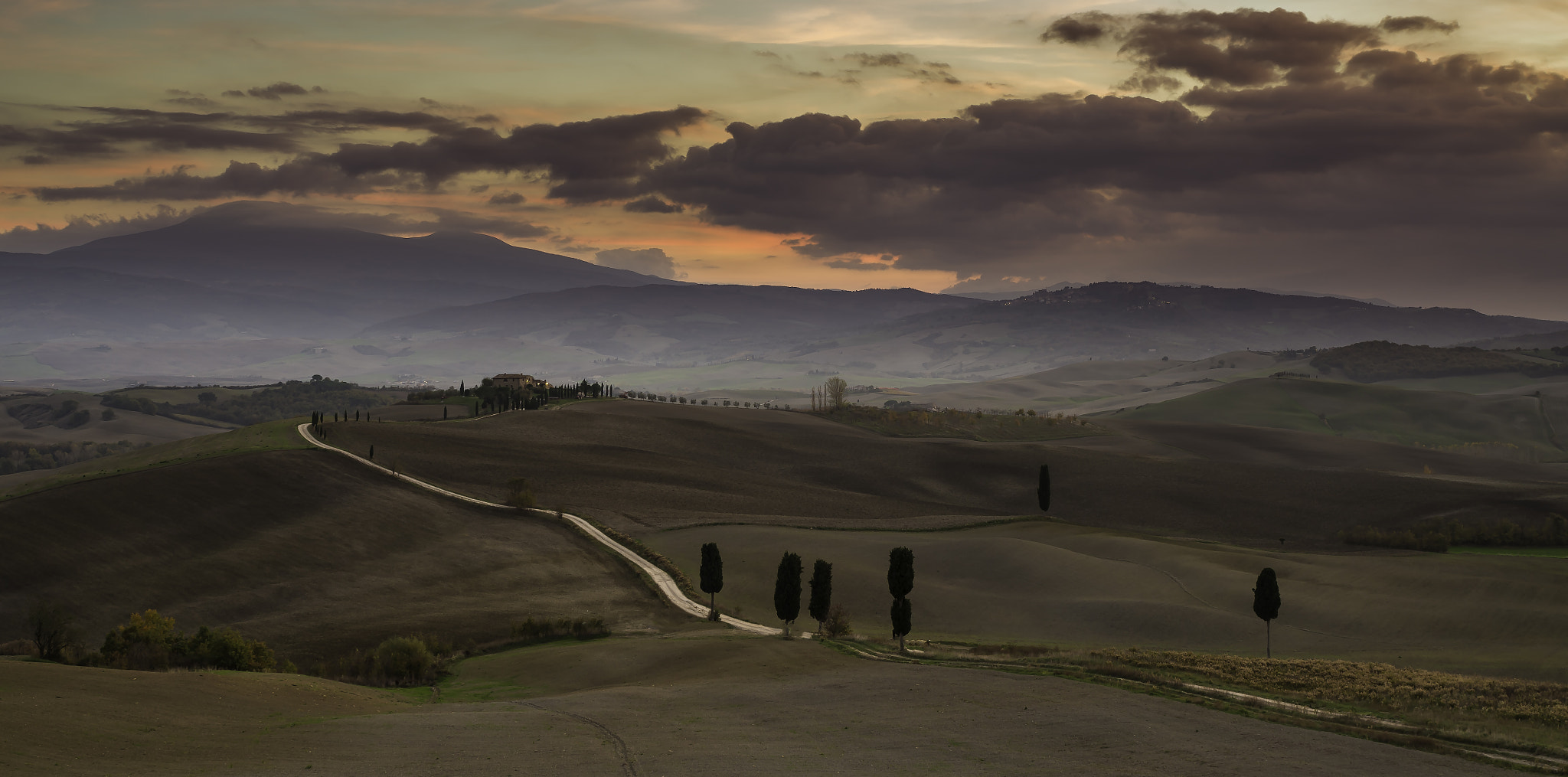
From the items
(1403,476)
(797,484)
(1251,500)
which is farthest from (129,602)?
(1403,476)

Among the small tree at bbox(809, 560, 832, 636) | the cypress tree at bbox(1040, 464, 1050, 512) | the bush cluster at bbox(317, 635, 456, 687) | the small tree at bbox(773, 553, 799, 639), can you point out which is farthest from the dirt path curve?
the cypress tree at bbox(1040, 464, 1050, 512)

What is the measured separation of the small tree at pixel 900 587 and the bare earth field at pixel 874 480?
37.4 meters

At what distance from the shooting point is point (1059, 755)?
1131 inches

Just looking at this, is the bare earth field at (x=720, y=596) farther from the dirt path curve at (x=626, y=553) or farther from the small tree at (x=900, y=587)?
the small tree at (x=900, y=587)

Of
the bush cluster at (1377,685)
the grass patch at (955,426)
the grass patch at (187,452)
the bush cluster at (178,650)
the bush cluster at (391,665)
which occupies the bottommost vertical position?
the bush cluster at (391,665)

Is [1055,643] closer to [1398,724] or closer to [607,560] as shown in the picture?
[1398,724]

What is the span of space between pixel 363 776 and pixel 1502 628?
73737mm

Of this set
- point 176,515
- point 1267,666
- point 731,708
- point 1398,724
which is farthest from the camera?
point 176,515

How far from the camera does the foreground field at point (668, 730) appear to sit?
2664cm

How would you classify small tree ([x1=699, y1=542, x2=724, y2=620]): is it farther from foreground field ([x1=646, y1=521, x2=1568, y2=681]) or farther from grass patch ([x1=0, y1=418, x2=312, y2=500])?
grass patch ([x1=0, y1=418, x2=312, y2=500])

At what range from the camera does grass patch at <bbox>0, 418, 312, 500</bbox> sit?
82688 millimetres

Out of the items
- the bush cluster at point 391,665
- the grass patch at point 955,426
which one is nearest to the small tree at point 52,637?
the bush cluster at point 391,665

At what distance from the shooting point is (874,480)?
451 feet

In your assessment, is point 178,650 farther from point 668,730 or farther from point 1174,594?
point 1174,594
